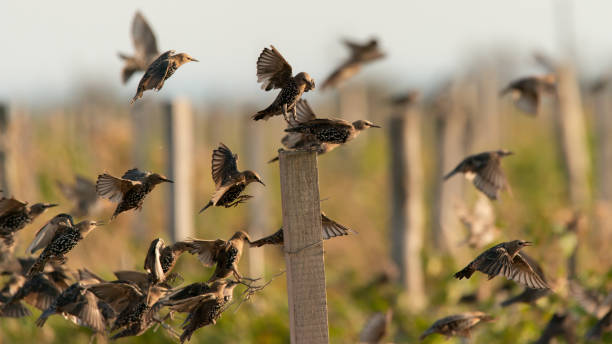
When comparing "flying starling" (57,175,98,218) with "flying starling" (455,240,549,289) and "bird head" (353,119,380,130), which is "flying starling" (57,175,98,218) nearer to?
"bird head" (353,119,380,130)

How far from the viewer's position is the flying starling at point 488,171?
3.09 metres

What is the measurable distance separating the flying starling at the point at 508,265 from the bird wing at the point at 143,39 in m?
1.71

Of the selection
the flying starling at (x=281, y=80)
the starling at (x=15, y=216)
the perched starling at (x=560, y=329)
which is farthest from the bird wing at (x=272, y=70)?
the perched starling at (x=560, y=329)

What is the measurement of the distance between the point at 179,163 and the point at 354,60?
250 centimetres

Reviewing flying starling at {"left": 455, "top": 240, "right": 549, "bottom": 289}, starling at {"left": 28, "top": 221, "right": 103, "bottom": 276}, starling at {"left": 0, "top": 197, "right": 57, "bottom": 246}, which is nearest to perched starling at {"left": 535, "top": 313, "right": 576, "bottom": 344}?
flying starling at {"left": 455, "top": 240, "right": 549, "bottom": 289}

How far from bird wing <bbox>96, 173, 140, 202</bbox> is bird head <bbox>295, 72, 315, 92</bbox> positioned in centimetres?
67

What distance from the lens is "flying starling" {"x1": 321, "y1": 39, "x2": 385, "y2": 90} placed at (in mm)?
4191

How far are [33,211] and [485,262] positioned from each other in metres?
1.70

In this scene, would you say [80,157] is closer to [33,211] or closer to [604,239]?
[604,239]

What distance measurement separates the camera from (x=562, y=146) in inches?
368

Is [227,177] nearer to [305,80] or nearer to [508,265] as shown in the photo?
[305,80]

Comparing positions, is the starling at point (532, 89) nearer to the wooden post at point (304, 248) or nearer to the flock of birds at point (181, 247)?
the flock of birds at point (181, 247)

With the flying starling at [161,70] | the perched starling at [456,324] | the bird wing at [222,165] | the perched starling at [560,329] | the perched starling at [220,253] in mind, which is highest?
the flying starling at [161,70]

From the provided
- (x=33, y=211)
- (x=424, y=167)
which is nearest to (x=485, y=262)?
(x=33, y=211)
